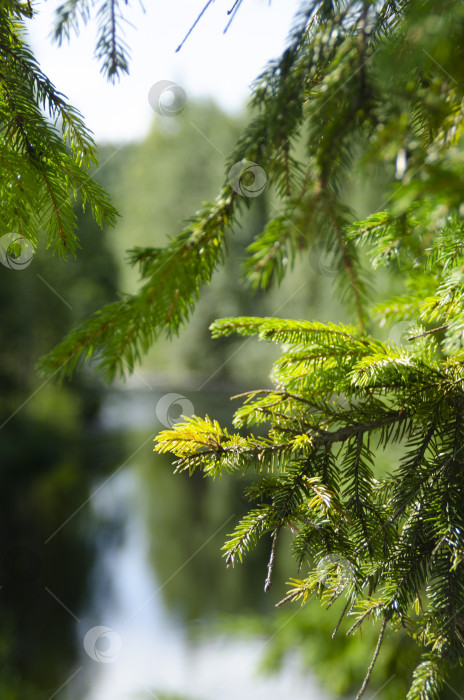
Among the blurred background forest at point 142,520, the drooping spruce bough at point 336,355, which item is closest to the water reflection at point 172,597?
the blurred background forest at point 142,520

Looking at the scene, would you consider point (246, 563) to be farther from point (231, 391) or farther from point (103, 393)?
point (231, 391)

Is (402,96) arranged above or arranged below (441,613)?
above

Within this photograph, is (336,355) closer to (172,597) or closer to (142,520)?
(172,597)

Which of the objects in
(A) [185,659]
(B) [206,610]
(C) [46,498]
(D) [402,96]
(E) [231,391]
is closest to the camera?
(D) [402,96]

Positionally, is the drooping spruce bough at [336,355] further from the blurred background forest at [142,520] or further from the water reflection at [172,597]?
the water reflection at [172,597]

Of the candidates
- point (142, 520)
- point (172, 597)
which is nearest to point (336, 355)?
point (172, 597)

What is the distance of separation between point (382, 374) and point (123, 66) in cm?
51

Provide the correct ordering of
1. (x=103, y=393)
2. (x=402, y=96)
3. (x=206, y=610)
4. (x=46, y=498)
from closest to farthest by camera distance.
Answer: (x=402, y=96) < (x=206, y=610) < (x=46, y=498) < (x=103, y=393)

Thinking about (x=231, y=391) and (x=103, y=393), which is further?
(x=231, y=391)

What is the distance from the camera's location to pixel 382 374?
66cm

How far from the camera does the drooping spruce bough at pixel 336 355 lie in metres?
0.56

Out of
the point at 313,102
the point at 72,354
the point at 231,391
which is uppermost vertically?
the point at 231,391

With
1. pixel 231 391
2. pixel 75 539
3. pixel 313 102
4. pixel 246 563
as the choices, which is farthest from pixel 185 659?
pixel 231 391

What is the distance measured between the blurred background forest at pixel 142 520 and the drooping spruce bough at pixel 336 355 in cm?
18
